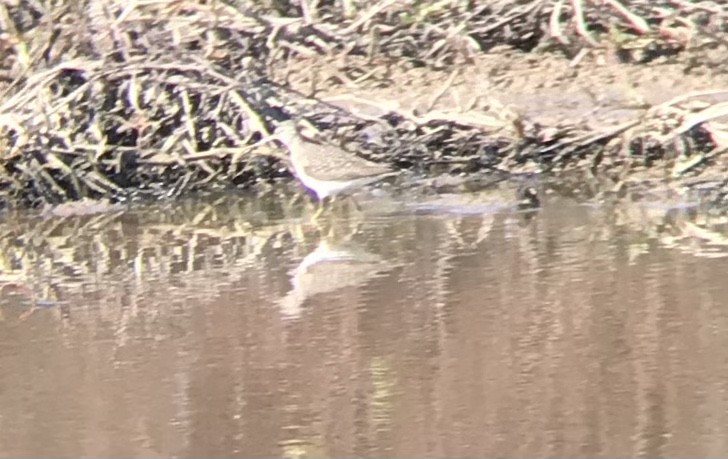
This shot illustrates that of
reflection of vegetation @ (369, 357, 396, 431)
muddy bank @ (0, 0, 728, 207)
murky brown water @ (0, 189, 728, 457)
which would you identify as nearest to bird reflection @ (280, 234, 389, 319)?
murky brown water @ (0, 189, 728, 457)

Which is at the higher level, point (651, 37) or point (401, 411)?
point (651, 37)

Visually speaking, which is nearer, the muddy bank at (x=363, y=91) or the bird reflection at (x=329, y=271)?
the bird reflection at (x=329, y=271)

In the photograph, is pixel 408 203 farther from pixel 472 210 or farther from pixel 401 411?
pixel 401 411

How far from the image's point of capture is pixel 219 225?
3863 millimetres

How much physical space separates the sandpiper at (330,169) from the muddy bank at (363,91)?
136mm

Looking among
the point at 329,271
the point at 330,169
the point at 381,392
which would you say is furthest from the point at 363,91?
the point at 381,392

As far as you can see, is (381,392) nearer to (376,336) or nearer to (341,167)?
(376,336)

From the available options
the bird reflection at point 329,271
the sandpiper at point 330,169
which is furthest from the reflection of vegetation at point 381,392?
the sandpiper at point 330,169

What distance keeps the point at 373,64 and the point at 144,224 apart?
1110mm

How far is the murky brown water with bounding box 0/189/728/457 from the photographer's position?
7.43ft

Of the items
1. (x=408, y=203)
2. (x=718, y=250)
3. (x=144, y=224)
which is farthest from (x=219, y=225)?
(x=718, y=250)

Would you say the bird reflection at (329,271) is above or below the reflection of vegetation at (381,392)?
above

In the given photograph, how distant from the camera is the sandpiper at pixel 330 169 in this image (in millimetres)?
3963

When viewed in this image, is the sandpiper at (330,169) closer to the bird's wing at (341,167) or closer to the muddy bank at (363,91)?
the bird's wing at (341,167)
